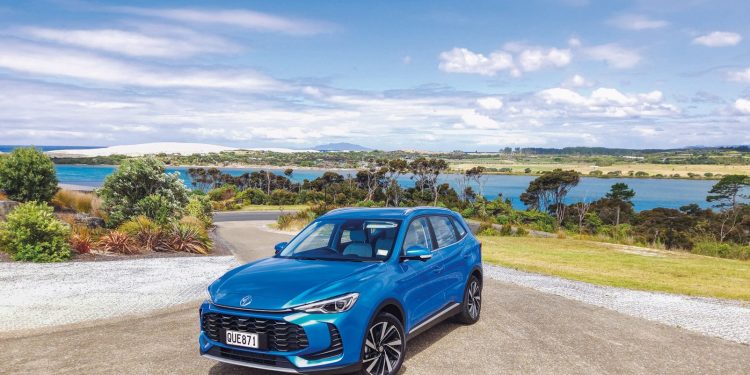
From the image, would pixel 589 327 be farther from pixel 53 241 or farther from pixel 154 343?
pixel 53 241

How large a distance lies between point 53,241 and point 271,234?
10.6m

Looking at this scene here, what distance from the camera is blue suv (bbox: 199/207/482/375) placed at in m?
4.73

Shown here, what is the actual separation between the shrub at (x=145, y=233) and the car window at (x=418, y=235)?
10.3 meters

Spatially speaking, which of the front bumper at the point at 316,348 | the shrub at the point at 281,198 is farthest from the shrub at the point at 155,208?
the shrub at the point at 281,198

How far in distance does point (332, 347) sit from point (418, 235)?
6.97ft

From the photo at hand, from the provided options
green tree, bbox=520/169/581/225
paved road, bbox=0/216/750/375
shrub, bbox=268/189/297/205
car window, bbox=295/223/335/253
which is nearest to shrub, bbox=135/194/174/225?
paved road, bbox=0/216/750/375

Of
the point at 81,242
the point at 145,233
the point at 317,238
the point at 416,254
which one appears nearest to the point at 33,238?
the point at 81,242

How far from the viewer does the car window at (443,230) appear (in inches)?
274

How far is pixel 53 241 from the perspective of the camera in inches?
494

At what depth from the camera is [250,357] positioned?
4871mm

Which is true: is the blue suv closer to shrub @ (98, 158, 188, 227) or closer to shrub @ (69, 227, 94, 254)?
shrub @ (69, 227, 94, 254)

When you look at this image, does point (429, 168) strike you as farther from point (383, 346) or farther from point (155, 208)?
point (383, 346)

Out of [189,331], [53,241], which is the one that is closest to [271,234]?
[53,241]

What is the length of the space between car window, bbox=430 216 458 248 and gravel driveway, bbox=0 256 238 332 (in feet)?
15.4
